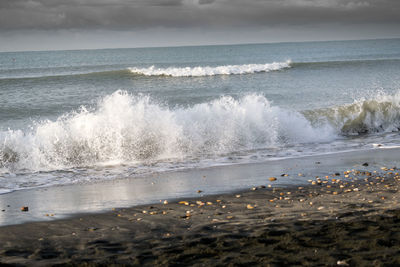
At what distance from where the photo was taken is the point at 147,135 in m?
10.5

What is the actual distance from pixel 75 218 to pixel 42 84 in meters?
22.5

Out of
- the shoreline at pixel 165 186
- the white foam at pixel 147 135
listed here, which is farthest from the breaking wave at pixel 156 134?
the shoreline at pixel 165 186

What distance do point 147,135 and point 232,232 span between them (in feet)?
20.6

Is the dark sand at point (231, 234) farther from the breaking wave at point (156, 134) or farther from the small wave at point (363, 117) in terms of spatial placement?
the small wave at point (363, 117)

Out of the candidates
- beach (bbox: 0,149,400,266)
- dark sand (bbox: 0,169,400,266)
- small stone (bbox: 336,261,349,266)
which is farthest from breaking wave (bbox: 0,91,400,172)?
small stone (bbox: 336,261,349,266)

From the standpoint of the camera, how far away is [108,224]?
514cm

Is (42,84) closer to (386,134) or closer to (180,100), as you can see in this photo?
(180,100)

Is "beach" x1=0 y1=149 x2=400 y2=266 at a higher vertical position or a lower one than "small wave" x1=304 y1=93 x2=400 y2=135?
lower

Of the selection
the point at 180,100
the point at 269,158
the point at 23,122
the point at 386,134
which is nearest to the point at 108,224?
the point at 269,158

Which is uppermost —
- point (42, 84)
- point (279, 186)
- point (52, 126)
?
point (42, 84)

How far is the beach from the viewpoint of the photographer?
387cm

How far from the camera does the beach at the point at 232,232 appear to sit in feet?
12.7

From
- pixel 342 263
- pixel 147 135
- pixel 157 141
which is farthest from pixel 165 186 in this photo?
pixel 342 263

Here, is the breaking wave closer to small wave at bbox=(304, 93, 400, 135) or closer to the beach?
small wave at bbox=(304, 93, 400, 135)
